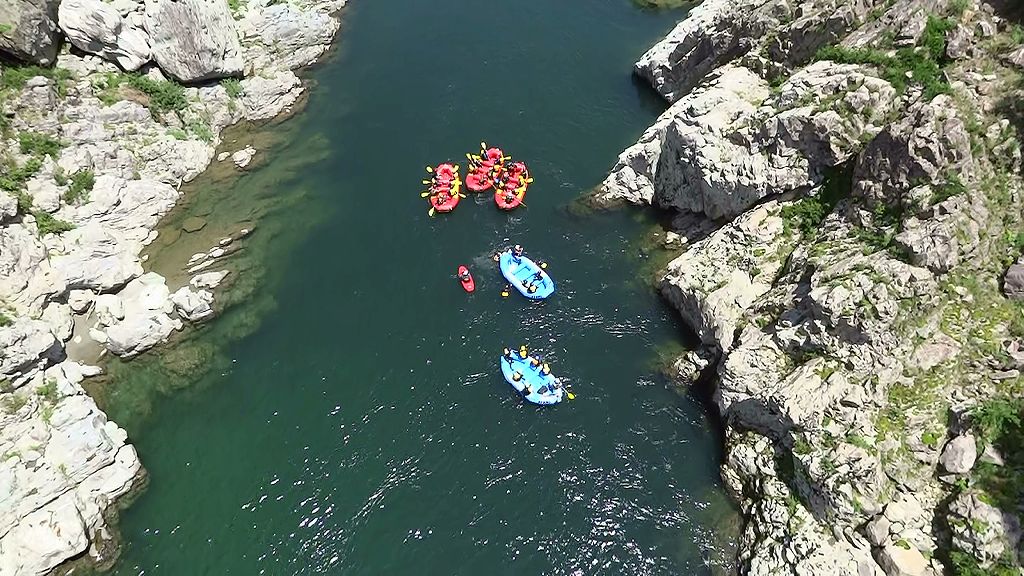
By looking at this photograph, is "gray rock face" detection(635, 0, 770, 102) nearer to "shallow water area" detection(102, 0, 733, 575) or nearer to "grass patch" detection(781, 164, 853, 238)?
"shallow water area" detection(102, 0, 733, 575)

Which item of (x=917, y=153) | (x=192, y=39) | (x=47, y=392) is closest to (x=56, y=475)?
(x=47, y=392)

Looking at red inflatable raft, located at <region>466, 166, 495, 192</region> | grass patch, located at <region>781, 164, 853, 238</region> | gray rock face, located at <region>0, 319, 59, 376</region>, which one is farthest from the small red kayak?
gray rock face, located at <region>0, 319, 59, 376</region>

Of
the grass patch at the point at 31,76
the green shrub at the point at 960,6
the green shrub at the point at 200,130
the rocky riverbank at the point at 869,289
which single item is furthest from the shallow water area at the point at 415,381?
the green shrub at the point at 960,6

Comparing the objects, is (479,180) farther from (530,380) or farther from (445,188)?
(530,380)

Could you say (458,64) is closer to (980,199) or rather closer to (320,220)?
(320,220)

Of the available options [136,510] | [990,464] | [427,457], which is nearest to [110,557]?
[136,510]

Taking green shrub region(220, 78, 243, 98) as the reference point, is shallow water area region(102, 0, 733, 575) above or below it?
below

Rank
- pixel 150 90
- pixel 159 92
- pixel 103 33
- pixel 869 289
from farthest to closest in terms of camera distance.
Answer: pixel 159 92, pixel 150 90, pixel 103 33, pixel 869 289
